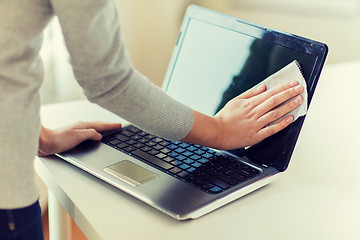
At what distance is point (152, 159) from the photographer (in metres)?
0.82

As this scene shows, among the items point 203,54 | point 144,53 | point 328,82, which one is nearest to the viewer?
point 203,54

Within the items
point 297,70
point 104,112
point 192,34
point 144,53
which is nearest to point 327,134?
point 297,70

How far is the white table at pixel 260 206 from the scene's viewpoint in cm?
65

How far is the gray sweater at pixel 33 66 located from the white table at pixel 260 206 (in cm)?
13

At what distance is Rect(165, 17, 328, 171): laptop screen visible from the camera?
0.82 meters

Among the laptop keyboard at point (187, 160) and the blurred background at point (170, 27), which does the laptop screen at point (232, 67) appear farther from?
the blurred background at point (170, 27)

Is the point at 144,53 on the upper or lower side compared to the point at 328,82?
lower

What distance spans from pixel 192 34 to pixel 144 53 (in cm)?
119

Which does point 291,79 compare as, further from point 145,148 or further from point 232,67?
point 145,148

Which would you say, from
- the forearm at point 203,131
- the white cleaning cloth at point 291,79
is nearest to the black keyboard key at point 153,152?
the forearm at point 203,131

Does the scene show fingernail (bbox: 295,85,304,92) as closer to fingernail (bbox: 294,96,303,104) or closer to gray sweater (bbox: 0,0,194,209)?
fingernail (bbox: 294,96,303,104)

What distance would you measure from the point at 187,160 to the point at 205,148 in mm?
65

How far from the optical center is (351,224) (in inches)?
27.4

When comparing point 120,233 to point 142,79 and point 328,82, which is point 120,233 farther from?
point 328,82
